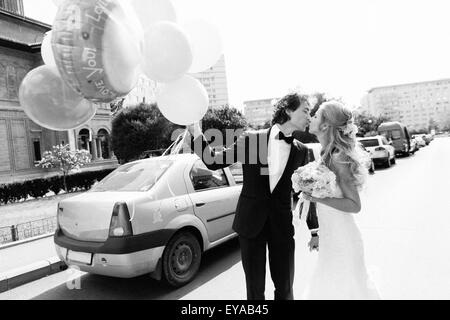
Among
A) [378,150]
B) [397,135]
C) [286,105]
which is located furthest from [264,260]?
[397,135]

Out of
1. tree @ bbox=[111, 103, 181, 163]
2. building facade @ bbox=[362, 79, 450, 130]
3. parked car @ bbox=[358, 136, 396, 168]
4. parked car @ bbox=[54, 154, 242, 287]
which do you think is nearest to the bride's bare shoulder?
parked car @ bbox=[54, 154, 242, 287]

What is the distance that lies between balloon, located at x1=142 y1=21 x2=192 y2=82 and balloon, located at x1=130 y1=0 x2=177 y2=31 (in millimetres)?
196

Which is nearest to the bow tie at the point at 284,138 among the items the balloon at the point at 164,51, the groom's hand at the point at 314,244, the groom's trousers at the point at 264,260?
the groom's trousers at the point at 264,260

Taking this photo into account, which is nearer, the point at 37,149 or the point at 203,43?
the point at 203,43

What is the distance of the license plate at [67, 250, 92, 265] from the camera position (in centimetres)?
358

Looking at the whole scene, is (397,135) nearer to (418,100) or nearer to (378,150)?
(378,150)

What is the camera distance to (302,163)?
275cm

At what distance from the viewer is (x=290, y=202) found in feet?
8.59

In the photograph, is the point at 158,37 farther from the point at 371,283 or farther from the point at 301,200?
the point at 371,283

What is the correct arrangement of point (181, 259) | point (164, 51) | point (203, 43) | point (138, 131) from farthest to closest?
point (138, 131) < point (181, 259) < point (203, 43) < point (164, 51)

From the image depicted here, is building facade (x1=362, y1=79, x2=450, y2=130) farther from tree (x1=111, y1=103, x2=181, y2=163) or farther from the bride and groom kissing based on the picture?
the bride and groom kissing

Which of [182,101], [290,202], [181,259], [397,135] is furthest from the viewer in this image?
[397,135]

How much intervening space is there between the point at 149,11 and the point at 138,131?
24265 mm

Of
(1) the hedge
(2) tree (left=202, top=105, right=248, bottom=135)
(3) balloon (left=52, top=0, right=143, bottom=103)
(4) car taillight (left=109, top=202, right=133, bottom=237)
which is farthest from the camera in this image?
(2) tree (left=202, top=105, right=248, bottom=135)
